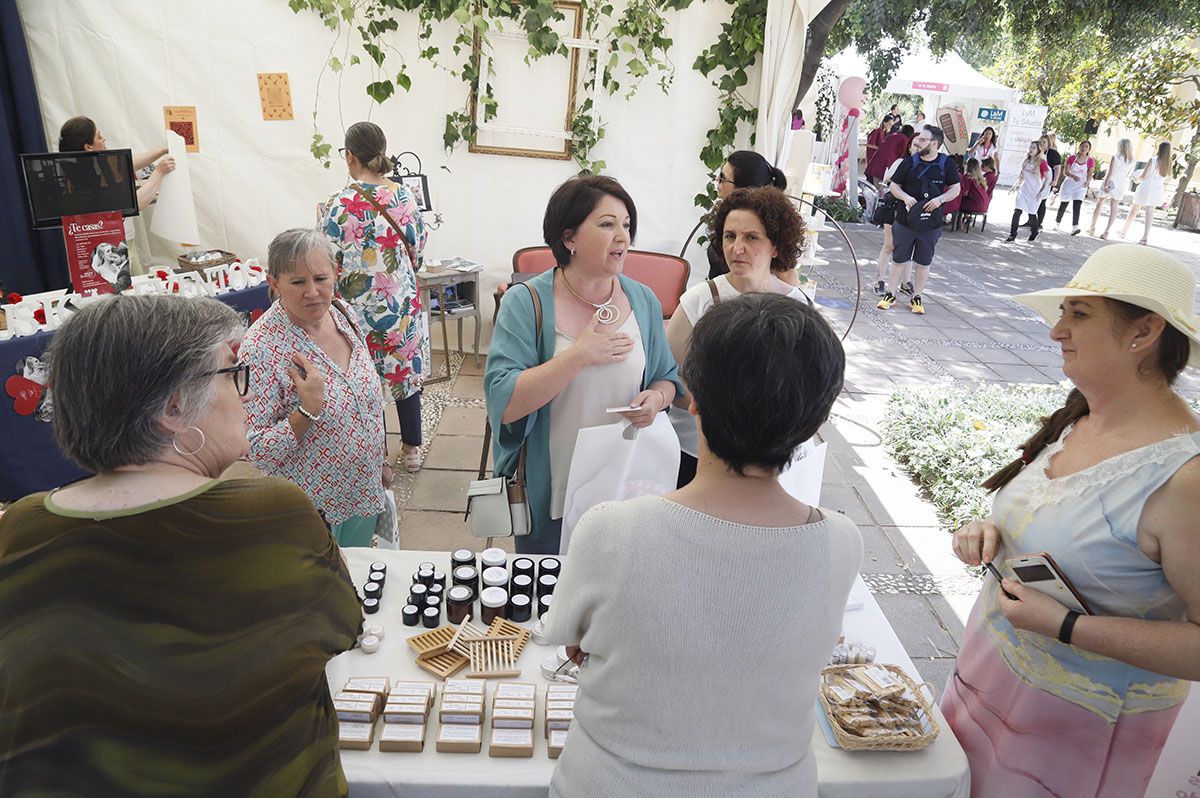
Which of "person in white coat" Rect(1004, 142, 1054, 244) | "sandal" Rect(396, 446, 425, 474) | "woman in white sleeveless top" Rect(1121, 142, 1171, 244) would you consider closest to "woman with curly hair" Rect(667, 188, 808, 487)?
"sandal" Rect(396, 446, 425, 474)

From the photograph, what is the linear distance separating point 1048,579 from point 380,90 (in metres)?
4.85

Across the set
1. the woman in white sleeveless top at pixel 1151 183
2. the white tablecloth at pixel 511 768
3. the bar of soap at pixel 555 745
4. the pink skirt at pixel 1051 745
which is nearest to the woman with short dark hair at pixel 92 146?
the white tablecloth at pixel 511 768

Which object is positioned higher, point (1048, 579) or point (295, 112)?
point (295, 112)

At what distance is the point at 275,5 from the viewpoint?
15.6 ft

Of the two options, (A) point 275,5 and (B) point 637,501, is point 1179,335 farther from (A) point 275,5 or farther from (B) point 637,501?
(A) point 275,5

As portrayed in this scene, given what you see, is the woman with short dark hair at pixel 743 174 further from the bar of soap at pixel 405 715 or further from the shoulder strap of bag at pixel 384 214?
the bar of soap at pixel 405 715

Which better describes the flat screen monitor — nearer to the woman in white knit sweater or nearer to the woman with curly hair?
the woman with curly hair

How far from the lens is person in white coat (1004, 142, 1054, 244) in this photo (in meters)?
11.8

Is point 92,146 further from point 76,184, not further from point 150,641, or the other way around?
point 150,641

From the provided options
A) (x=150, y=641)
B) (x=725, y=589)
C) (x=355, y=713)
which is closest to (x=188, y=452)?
(x=150, y=641)

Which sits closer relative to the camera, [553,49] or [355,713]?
[355,713]

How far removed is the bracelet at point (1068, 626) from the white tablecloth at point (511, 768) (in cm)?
36

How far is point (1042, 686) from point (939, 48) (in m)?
8.82

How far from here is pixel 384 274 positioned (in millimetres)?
3832
